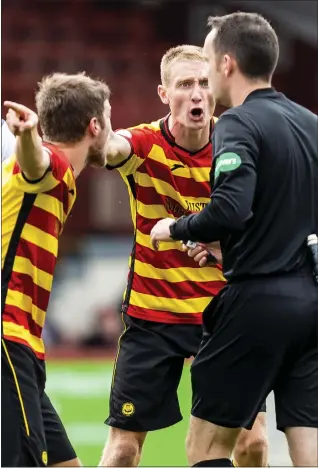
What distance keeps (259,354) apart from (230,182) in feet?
2.17

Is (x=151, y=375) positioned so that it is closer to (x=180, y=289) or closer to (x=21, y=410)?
(x=180, y=289)

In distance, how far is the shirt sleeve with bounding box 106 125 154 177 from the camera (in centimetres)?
Answer: 534

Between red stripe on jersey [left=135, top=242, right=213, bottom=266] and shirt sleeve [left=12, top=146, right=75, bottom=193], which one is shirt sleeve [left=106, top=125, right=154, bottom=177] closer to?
red stripe on jersey [left=135, top=242, right=213, bottom=266]

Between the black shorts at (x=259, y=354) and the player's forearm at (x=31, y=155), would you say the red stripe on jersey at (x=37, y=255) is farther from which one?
the black shorts at (x=259, y=354)

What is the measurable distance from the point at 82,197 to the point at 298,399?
14624mm

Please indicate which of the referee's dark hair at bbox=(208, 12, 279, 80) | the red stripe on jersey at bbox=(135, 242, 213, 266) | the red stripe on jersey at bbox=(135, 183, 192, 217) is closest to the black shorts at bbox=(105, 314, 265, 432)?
the red stripe on jersey at bbox=(135, 242, 213, 266)

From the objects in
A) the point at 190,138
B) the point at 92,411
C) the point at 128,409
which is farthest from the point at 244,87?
the point at 92,411

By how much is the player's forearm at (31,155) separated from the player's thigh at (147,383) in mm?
1514

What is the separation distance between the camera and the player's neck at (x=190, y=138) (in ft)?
17.7

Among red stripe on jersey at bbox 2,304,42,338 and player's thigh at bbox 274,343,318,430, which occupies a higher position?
red stripe on jersey at bbox 2,304,42,338

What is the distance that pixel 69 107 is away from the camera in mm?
4332

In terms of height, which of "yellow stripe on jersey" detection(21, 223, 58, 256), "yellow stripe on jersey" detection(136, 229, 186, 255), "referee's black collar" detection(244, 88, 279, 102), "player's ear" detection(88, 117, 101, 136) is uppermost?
"referee's black collar" detection(244, 88, 279, 102)

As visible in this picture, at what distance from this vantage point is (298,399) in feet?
14.1

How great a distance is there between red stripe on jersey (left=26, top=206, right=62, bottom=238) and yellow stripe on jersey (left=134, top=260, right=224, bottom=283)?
3.84 ft
